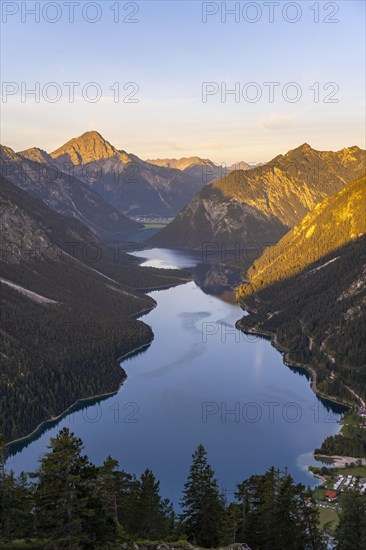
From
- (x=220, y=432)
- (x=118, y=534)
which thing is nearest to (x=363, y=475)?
(x=220, y=432)

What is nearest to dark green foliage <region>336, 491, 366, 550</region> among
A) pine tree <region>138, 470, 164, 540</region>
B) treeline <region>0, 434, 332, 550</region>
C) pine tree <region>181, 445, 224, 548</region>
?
treeline <region>0, 434, 332, 550</region>

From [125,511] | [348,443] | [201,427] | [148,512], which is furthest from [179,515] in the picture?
[201,427]

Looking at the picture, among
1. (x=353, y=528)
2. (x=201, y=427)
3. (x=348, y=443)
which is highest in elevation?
(x=353, y=528)

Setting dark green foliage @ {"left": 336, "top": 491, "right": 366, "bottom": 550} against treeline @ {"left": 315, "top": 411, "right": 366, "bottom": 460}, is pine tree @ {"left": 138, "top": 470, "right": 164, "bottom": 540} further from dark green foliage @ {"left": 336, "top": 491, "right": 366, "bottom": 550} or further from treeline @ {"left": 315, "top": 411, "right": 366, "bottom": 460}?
treeline @ {"left": 315, "top": 411, "right": 366, "bottom": 460}

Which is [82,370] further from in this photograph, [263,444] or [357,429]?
[357,429]

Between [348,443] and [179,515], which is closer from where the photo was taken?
[179,515]

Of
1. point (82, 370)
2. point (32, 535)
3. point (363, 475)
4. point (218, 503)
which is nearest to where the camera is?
point (32, 535)

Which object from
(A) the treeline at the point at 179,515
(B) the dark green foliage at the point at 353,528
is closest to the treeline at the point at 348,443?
(A) the treeline at the point at 179,515

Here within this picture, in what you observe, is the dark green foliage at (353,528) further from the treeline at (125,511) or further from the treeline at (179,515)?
the treeline at (125,511)

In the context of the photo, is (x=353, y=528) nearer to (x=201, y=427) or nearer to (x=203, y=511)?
(x=203, y=511)
